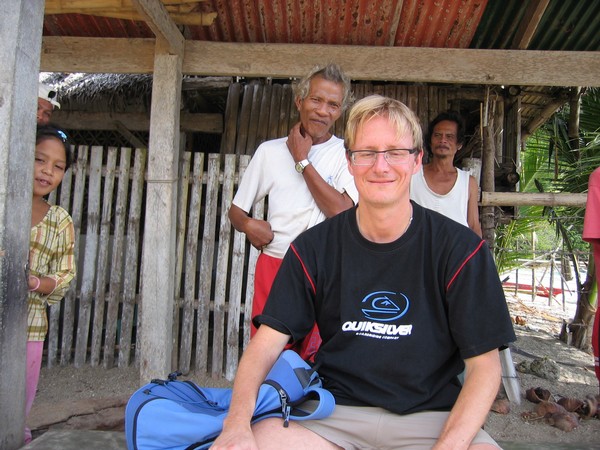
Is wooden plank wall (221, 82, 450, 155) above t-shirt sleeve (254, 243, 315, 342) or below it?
above

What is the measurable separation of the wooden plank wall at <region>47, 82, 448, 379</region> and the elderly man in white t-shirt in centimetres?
226

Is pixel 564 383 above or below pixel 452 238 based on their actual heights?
below

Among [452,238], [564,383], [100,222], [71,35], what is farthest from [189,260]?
[564,383]

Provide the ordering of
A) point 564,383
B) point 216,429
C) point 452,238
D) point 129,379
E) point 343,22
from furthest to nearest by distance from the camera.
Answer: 1. point 564,383
2. point 129,379
3. point 343,22
4. point 452,238
5. point 216,429

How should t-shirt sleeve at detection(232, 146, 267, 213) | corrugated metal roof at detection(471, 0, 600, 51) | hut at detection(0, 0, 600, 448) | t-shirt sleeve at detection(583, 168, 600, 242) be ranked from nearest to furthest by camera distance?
hut at detection(0, 0, 600, 448), t-shirt sleeve at detection(583, 168, 600, 242), t-shirt sleeve at detection(232, 146, 267, 213), corrugated metal roof at detection(471, 0, 600, 51)

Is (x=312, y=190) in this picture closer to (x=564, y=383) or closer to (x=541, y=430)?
(x=541, y=430)

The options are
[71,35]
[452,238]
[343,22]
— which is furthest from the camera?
[71,35]

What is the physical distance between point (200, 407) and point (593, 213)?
1.82 metres

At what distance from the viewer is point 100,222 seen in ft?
17.3

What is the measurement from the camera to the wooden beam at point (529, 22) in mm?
3781

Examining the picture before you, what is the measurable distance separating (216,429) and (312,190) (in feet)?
4.09

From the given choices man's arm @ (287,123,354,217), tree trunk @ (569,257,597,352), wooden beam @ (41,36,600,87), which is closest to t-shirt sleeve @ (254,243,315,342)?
man's arm @ (287,123,354,217)

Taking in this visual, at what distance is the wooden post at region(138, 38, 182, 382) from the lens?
149 inches

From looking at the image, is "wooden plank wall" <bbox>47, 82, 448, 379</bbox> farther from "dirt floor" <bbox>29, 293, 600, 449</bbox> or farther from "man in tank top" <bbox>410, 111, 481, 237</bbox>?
"man in tank top" <bbox>410, 111, 481, 237</bbox>
